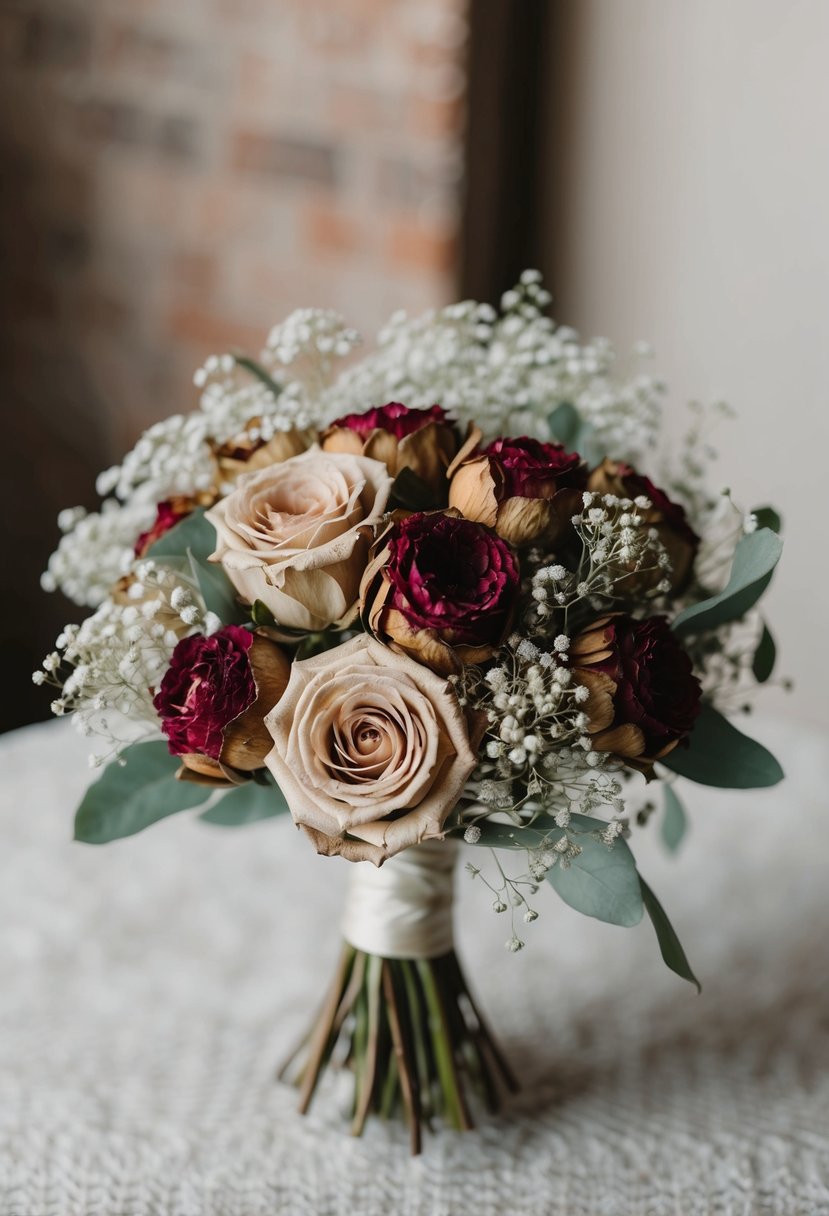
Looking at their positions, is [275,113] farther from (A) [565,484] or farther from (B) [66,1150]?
(B) [66,1150]

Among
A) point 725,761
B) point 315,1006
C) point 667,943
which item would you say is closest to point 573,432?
point 725,761

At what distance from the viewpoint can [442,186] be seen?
1829 millimetres

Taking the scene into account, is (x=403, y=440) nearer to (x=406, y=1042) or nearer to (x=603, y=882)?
(x=603, y=882)

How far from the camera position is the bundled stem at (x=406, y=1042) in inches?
32.4

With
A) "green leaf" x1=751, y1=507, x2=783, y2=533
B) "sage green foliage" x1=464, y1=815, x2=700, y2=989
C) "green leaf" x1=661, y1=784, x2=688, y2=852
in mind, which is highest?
"green leaf" x1=751, y1=507, x2=783, y2=533

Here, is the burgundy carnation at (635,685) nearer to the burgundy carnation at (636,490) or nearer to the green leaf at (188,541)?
the burgundy carnation at (636,490)

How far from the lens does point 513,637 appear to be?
2.13 feet

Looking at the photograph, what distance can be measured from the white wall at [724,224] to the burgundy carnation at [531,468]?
1294 mm

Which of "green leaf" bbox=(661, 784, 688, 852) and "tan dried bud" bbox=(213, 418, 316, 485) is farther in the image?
"green leaf" bbox=(661, 784, 688, 852)

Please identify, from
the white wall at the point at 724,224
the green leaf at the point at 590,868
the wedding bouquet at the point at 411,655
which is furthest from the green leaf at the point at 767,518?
the white wall at the point at 724,224

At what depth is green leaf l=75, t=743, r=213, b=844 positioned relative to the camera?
77cm

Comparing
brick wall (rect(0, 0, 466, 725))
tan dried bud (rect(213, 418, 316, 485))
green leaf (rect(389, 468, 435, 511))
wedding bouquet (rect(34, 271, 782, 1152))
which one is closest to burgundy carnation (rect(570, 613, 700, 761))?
wedding bouquet (rect(34, 271, 782, 1152))

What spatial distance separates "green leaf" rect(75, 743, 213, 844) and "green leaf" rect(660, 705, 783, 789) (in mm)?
305

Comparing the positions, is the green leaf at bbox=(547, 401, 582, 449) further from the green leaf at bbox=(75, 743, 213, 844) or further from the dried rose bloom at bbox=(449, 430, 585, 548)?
the green leaf at bbox=(75, 743, 213, 844)
